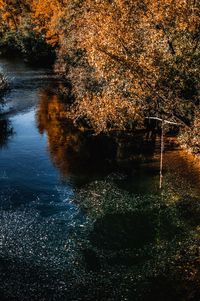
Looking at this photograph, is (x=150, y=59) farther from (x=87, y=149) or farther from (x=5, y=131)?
(x=5, y=131)

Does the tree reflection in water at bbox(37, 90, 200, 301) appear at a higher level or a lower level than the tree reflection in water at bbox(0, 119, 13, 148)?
lower

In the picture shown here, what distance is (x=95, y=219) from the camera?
88.2ft

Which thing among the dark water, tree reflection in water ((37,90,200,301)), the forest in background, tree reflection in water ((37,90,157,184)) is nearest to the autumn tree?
the forest in background

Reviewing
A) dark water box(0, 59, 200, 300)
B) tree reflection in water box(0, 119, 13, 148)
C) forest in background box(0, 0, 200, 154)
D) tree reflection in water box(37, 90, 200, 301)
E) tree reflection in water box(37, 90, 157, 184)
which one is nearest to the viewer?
tree reflection in water box(37, 90, 200, 301)

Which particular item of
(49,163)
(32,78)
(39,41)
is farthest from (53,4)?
(49,163)

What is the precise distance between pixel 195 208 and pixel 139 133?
15484mm

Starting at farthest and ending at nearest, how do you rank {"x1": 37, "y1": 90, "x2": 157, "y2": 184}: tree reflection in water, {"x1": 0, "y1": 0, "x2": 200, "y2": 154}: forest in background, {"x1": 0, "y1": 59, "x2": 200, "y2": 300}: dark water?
{"x1": 37, "y1": 90, "x2": 157, "y2": 184}: tree reflection in water, {"x1": 0, "y1": 0, "x2": 200, "y2": 154}: forest in background, {"x1": 0, "y1": 59, "x2": 200, "y2": 300}: dark water

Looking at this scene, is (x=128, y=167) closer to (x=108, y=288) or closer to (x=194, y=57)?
(x=194, y=57)

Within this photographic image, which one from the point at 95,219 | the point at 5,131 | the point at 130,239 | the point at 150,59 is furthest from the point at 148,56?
the point at 5,131

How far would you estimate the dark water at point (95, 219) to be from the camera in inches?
827

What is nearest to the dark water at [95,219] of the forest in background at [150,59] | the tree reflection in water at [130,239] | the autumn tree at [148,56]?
the tree reflection in water at [130,239]

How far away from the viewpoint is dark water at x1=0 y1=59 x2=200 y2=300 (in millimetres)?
21016

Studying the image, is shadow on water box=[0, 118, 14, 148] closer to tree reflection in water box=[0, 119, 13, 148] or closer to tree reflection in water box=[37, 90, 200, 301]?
tree reflection in water box=[0, 119, 13, 148]

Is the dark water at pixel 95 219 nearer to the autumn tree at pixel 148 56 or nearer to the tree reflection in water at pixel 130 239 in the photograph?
the tree reflection in water at pixel 130 239
